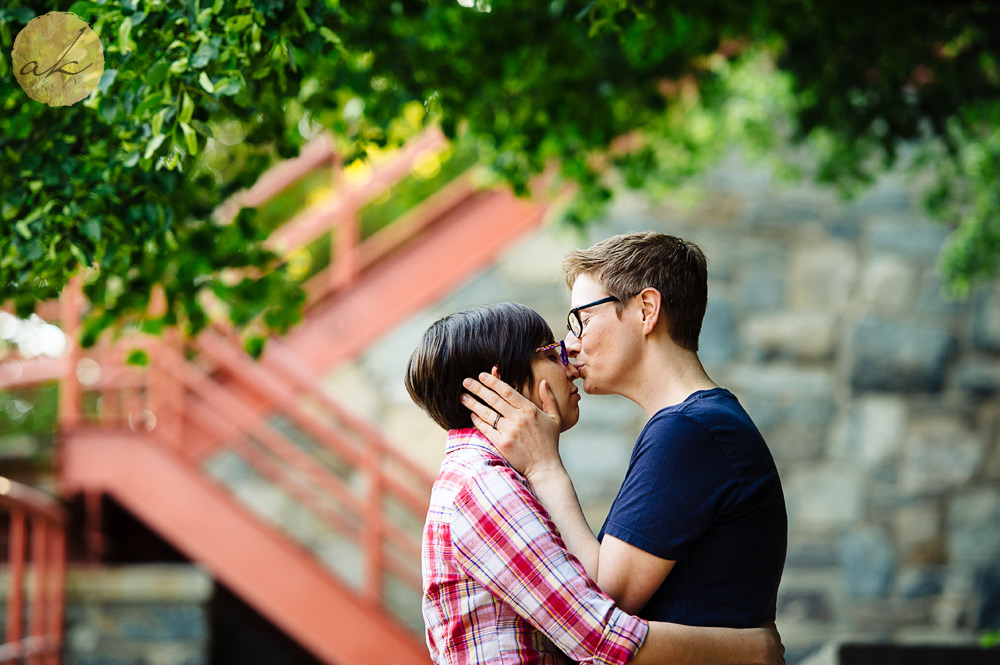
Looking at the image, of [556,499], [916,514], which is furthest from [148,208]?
[916,514]

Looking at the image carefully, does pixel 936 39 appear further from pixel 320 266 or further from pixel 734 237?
pixel 320 266

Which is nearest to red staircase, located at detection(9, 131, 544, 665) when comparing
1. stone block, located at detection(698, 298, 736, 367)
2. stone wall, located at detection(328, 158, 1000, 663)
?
stone wall, located at detection(328, 158, 1000, 663)

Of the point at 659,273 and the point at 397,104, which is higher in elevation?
the point at 397,104

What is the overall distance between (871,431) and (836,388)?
1.22ft

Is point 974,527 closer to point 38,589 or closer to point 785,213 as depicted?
point 785,213

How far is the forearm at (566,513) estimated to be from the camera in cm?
177

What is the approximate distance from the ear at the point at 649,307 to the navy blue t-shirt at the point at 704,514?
21 centimetres

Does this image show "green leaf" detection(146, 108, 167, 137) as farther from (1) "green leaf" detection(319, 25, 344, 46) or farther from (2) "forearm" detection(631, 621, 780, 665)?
(2) "forearm" detection(631, 621, 780, 665)

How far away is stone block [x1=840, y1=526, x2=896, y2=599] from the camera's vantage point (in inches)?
241

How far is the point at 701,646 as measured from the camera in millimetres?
1729

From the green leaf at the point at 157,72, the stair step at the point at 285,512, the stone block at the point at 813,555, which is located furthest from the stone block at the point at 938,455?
the green leaf at the point at 157,72

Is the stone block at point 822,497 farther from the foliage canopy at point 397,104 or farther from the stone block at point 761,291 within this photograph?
the foliage canopy at point 397,104

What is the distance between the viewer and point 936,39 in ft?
12.5

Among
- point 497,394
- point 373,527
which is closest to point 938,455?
point 373,527
